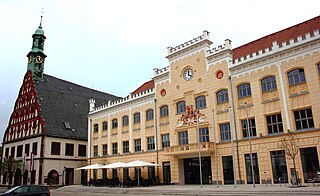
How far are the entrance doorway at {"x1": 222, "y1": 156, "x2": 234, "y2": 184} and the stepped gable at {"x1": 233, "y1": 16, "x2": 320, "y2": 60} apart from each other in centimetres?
1183

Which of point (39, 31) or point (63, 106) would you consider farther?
point (39, 31)

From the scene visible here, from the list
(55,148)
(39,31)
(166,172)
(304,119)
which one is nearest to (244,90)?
(304,119)

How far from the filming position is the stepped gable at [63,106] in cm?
4903

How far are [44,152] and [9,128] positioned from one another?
1492 centimetres

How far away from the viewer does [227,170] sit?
2920 centimetres

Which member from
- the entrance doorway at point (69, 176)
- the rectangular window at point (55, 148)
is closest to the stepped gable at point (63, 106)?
the rectangular window at point (55, 148)

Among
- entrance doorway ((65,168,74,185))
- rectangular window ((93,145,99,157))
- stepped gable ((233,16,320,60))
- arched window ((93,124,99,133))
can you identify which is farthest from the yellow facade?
entrance doorway ((65,168,74,185))

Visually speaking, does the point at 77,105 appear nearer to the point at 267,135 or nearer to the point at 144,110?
the point at 144,110

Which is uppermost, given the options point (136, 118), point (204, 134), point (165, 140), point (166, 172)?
point (136, 118)

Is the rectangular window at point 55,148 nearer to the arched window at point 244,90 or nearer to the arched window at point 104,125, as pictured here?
the arched window at point 104,125

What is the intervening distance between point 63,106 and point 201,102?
103ft

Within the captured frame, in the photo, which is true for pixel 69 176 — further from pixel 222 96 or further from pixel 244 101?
pixel 244 101

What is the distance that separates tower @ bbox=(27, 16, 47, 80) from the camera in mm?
56031

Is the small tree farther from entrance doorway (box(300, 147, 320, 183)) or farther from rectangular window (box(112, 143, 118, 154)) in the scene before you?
rectangular window (box(112, 143, 118, 154))
